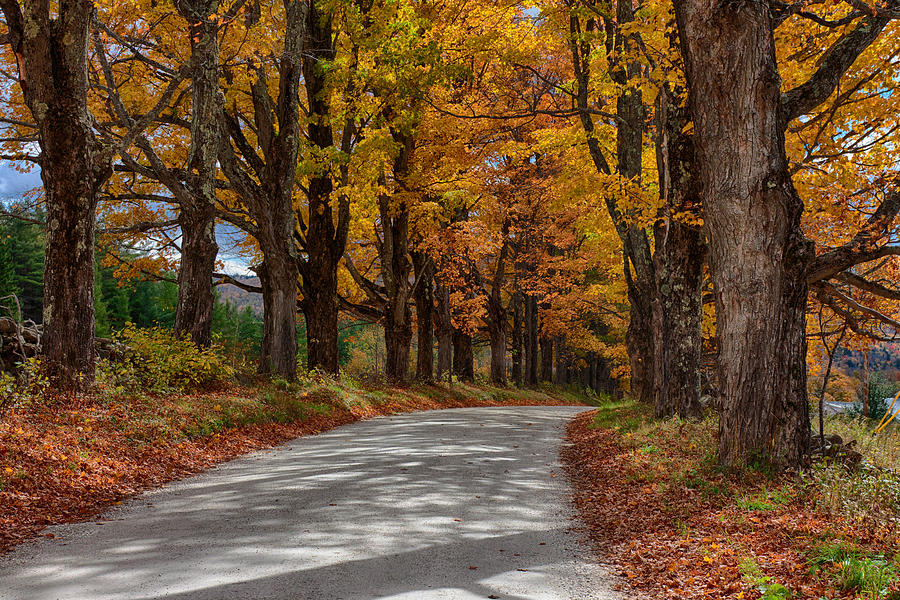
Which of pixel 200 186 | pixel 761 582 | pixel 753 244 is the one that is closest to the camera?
pixel 761 582

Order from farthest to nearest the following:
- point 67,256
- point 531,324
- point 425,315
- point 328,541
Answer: point 531,324 < point 425,315 < point 67,256 < point 328,541

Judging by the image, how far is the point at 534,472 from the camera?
8469mm

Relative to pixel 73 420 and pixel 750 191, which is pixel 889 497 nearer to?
pixel 750 191

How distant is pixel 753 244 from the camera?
247 inches

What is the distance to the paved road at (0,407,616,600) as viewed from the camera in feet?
12.9

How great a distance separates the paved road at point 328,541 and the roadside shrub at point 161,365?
292cm

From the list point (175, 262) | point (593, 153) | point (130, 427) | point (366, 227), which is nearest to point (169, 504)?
point (130, 427)

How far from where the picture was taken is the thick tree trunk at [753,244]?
6.18 meters

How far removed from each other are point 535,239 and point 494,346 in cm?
549

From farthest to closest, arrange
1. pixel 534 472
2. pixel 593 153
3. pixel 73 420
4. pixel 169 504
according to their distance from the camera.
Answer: pixel 593 153, pixel 534 472, pixel 73 420, pixel 169 504

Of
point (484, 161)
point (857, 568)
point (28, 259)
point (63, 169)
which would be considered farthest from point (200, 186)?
point (28, 259)

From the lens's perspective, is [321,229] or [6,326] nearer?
[6,326]

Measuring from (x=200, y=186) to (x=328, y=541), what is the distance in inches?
367

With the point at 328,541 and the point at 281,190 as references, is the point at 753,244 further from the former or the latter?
the point at 281,190
